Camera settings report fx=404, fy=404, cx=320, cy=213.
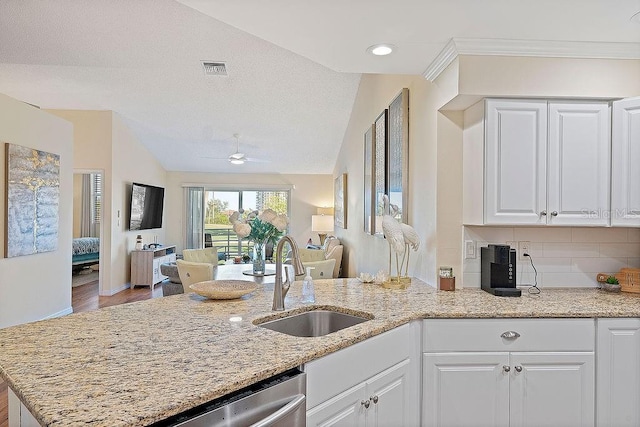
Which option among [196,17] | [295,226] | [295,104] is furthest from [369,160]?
[295,226]

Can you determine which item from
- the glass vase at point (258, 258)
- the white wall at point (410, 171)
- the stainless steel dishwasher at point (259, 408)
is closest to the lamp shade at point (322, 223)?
the white wall at point (410, 171)

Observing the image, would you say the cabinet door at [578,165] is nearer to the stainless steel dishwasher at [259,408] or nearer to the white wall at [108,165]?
the stainless steel dishwasher at [259,408]

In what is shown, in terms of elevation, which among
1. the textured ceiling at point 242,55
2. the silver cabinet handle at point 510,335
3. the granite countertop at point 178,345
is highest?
the textured ceiling at point 242,55

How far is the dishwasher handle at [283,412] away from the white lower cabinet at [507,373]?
88cm

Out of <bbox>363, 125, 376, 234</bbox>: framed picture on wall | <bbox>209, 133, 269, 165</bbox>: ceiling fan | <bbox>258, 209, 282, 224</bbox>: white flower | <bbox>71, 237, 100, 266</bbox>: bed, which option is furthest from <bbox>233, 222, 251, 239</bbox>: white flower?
<bbox>71, 237, 100, 266</bbox>: bed

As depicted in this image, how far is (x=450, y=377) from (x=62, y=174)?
5049mm

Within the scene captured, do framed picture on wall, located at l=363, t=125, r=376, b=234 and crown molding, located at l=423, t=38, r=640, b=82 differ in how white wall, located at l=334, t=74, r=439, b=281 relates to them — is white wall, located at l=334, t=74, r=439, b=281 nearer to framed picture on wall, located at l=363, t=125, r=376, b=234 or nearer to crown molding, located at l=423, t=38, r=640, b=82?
framed picture on wall, located at l=363, t=125, r=376, b=234

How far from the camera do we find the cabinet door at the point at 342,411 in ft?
4.65

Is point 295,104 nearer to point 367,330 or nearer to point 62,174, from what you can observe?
point 62,174

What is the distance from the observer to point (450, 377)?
6.49ft

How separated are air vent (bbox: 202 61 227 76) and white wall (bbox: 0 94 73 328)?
189cm

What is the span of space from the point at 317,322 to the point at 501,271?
1.17 m

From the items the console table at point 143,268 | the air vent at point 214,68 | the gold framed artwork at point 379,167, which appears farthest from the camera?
the console table at point 143,268

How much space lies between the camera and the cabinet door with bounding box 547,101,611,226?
235 cm
